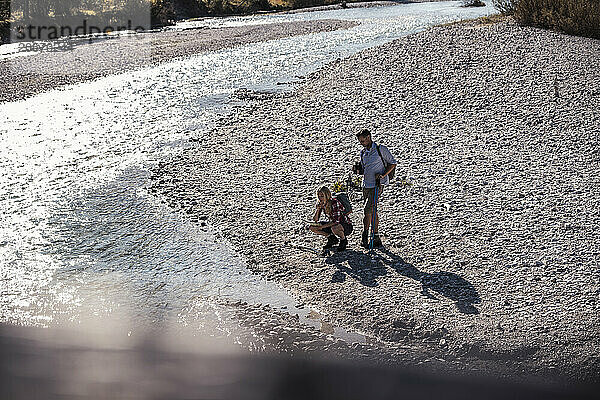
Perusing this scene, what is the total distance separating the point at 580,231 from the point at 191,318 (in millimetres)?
5819

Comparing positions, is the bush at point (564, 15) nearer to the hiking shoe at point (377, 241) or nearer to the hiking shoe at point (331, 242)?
the hiking shoe at point (377, 241)

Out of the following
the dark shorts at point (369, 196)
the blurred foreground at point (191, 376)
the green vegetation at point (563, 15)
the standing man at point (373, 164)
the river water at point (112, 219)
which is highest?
the green vegetation at point (563, 15)

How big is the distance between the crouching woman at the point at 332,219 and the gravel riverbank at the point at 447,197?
0.37 m

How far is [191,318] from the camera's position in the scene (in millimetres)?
8789

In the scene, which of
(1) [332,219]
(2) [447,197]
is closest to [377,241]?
(1) [332,219]

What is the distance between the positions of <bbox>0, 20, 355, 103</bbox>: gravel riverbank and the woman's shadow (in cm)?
1633

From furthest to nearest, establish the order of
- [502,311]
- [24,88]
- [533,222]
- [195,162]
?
[24,88] < [195,162] < [533,222] < [502,311]

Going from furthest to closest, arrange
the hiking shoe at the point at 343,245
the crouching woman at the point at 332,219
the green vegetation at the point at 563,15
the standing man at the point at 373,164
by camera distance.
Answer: the green vegetation at the point at 563,15, the hiking shoe at the point at 343,245, the crouching woman at the point at 332,219, the standing man at the point at 373,164

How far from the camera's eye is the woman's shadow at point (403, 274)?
889cm

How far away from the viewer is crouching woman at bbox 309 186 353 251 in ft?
32.4

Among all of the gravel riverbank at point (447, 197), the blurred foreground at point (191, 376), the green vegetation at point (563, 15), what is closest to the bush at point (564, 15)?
the green vegetation at point (563, 15)

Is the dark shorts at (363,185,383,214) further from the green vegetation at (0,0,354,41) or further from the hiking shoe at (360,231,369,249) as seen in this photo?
the green vegetation at (0,0,354,41)

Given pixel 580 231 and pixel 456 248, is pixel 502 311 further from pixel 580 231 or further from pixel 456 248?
pixel 580 231

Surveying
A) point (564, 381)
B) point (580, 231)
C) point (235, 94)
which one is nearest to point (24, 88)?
point (235, 94)
